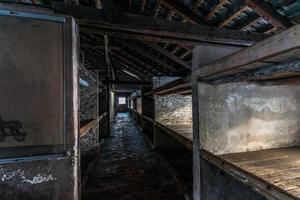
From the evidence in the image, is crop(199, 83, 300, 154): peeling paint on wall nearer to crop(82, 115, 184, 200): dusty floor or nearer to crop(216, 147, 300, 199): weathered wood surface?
crop(216, 147, 300, 199): weathered wood surface

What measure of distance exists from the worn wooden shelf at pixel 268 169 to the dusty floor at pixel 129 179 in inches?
56.9

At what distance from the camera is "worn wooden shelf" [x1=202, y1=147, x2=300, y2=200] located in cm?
125

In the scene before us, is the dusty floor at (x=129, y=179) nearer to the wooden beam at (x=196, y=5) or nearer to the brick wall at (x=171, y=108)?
the brick wall at (x=171, y=108)

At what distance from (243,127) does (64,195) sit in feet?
6.60

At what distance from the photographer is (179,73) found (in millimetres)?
5734

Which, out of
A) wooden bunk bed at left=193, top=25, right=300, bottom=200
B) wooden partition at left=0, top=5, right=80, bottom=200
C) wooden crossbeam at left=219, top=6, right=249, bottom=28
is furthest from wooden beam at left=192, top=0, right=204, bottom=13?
wooden partition at left=0, top=5, right=80, bottom=200

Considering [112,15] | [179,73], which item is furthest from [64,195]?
[179,73]

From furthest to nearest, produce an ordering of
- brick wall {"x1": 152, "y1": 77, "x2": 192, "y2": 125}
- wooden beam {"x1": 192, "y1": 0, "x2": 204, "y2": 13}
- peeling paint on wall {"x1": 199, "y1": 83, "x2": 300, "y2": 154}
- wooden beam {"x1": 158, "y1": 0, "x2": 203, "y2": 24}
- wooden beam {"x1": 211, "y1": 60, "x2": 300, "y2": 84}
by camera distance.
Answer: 1. brick wall {"x1": 152, "y1": 77, "x2": 192, "y2": 125}
2. wooden beam {"x1": 158, "y1": 0, "x2": 203, "y2": 24}
3. wooden beam {"x1": 192, "y1": 0, "x2": 204, "y2": 13}
4. peeling paint on wall {"x1": 199, "y1": 83, "x2": 300, "y2": 154}
5. wooden beam {"x1": 211, "y1": 60, "x2": 300, "y2": 84}

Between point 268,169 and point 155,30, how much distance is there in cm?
173

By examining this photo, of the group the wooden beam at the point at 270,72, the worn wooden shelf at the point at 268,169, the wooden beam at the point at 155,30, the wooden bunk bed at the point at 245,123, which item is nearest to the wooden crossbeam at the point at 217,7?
the wooden beam at the point at 155,30

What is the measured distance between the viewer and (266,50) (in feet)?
3.45

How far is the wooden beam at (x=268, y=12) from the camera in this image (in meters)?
2.17

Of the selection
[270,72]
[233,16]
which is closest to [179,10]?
[233,16]

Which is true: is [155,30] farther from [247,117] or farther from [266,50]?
[247,117]
